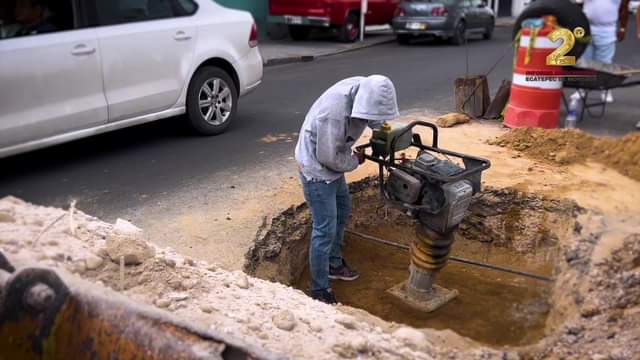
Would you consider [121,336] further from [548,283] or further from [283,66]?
[283,66]

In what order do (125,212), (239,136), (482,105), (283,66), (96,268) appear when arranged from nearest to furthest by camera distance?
1. (96,268)
2. (125,212)
3. (239,136)
4. (482,105)
5. (283,66)

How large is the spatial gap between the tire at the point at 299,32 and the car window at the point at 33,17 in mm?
13218

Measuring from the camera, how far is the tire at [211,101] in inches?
290

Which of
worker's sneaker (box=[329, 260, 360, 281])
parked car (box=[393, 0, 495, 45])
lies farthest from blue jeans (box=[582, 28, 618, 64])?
parked car (box=[393, 0, 495, 45])

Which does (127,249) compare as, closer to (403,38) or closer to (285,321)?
(285,321)

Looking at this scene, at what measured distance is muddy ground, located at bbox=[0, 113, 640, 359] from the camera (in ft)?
10.4

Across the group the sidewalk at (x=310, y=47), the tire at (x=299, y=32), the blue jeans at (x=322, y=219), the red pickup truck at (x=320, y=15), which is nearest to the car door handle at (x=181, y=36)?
the blue jeans at (x=322, y=219)

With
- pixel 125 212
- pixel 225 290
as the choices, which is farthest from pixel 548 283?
pixel 125 212

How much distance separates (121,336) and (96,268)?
91 centimetres

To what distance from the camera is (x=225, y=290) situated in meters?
3.53

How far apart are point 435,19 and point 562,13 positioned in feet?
30.8

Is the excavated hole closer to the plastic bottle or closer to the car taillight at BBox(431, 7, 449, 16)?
the plastic bottle

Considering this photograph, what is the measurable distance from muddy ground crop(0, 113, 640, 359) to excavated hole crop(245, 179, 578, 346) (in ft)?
0.04

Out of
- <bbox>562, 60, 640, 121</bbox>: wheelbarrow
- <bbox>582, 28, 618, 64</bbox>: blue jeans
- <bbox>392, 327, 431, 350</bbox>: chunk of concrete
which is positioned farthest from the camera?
<bbox>582, 28, 618, 64</bbox>: blue jeans
